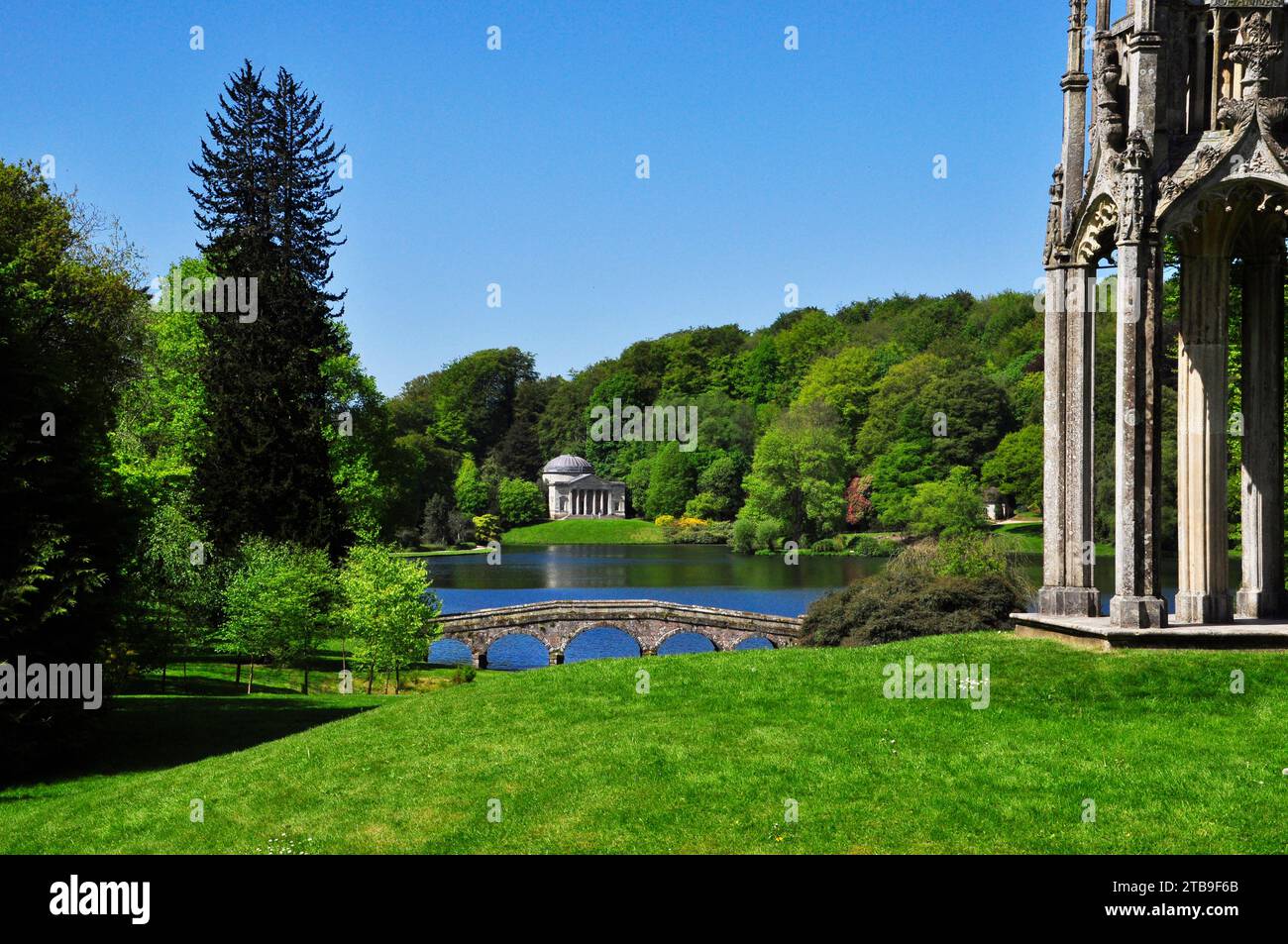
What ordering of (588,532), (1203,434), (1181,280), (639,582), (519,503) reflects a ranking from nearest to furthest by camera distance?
(1203,434)
(1181,280)
(639,582)
(588,532)
(519,503)

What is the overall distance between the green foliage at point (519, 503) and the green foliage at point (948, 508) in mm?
57818

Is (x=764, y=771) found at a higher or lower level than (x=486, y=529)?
higher

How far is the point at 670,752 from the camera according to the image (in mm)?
12289

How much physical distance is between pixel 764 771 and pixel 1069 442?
718 cm

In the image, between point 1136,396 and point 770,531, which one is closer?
point 1136,396

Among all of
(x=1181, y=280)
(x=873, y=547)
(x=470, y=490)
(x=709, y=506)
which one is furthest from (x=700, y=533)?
(x=1181, y=280)

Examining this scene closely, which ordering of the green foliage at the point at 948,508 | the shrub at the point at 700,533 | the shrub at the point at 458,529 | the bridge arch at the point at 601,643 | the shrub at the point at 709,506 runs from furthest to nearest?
the shrub at the point at 458,529 < the shrub at the point at 709,506 < the shrub at the point at 700,533 < the green foliage at the point at 948,508 < the bridge arch at the point at 601,643

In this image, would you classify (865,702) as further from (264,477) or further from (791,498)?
(791,498)

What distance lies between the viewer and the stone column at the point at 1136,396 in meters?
14.0

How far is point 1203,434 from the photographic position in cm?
1527

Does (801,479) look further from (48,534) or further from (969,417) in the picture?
(48,534)

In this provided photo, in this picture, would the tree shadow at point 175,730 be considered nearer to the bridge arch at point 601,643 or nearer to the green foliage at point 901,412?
the bridge arch at point 601,643

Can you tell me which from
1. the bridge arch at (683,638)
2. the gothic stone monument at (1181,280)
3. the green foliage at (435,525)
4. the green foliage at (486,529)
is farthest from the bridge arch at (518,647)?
the green foliage at (486,529)
